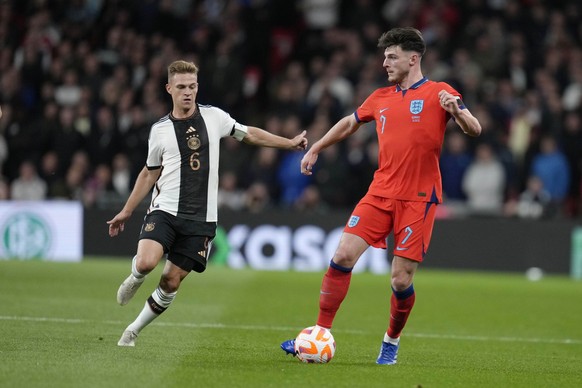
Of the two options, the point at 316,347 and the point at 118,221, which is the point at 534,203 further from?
the point at 118,221

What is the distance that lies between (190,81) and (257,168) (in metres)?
11.5

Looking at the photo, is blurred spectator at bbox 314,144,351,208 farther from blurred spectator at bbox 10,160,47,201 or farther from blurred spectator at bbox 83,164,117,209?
blurred spectator at bbox 10,160,47,201

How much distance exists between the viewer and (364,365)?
8.73m

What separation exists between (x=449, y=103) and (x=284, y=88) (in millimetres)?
13520

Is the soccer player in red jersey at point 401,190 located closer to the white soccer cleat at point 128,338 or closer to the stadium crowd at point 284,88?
the white soccer cleat at point 128,338

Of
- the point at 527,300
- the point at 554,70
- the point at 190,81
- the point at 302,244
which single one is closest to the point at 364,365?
the point at 190,81

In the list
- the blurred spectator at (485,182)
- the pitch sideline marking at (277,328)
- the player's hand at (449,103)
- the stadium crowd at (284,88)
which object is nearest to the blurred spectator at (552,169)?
the stadium crowd at (284,88)

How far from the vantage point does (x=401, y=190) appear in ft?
28.5

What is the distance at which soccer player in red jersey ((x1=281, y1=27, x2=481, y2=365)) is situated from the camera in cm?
866

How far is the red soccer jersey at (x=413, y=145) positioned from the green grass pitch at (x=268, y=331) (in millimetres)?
1414

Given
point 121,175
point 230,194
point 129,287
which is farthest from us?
point 121,175

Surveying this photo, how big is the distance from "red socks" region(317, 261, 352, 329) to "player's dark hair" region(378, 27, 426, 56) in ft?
5.99

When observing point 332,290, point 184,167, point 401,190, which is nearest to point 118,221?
point 184,167

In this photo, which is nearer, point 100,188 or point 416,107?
point 416,107
